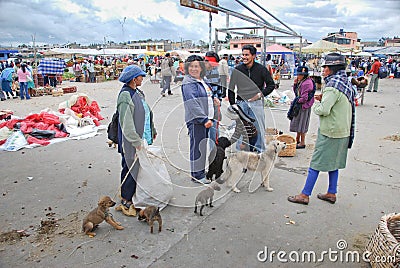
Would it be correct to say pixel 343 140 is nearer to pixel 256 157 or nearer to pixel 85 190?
pixel 256 157

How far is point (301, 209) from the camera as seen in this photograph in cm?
354

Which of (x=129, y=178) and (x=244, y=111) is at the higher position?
(x=244, y=111)

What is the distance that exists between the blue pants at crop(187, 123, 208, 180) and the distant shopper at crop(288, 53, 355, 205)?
4.54ft

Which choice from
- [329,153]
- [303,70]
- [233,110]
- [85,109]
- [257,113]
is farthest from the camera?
[85,109]

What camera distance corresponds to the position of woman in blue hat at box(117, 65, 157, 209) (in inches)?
121

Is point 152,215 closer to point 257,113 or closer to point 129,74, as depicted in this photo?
point 129,74

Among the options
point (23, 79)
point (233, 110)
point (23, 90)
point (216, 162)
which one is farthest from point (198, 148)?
point (23, 90)

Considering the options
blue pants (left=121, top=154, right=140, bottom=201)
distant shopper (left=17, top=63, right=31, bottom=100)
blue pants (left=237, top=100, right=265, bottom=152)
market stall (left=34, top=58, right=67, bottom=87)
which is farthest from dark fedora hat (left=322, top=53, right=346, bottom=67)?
market stall (left=34, top=58, right=67, bottom=87)

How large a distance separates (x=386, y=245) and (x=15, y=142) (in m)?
6.34

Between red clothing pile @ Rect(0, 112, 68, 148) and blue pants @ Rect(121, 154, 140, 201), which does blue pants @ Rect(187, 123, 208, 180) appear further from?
red clothing pile @ Rect(0, 112, 68, 148)

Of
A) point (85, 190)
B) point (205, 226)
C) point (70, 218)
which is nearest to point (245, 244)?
point (205, 226)

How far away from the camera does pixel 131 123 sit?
3.08m

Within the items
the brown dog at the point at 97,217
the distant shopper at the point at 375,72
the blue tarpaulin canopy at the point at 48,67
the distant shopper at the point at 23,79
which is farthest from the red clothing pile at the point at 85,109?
the distant shopper at the point at 375,72

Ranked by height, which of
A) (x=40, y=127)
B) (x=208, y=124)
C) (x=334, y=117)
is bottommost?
(x=40, y=127)
